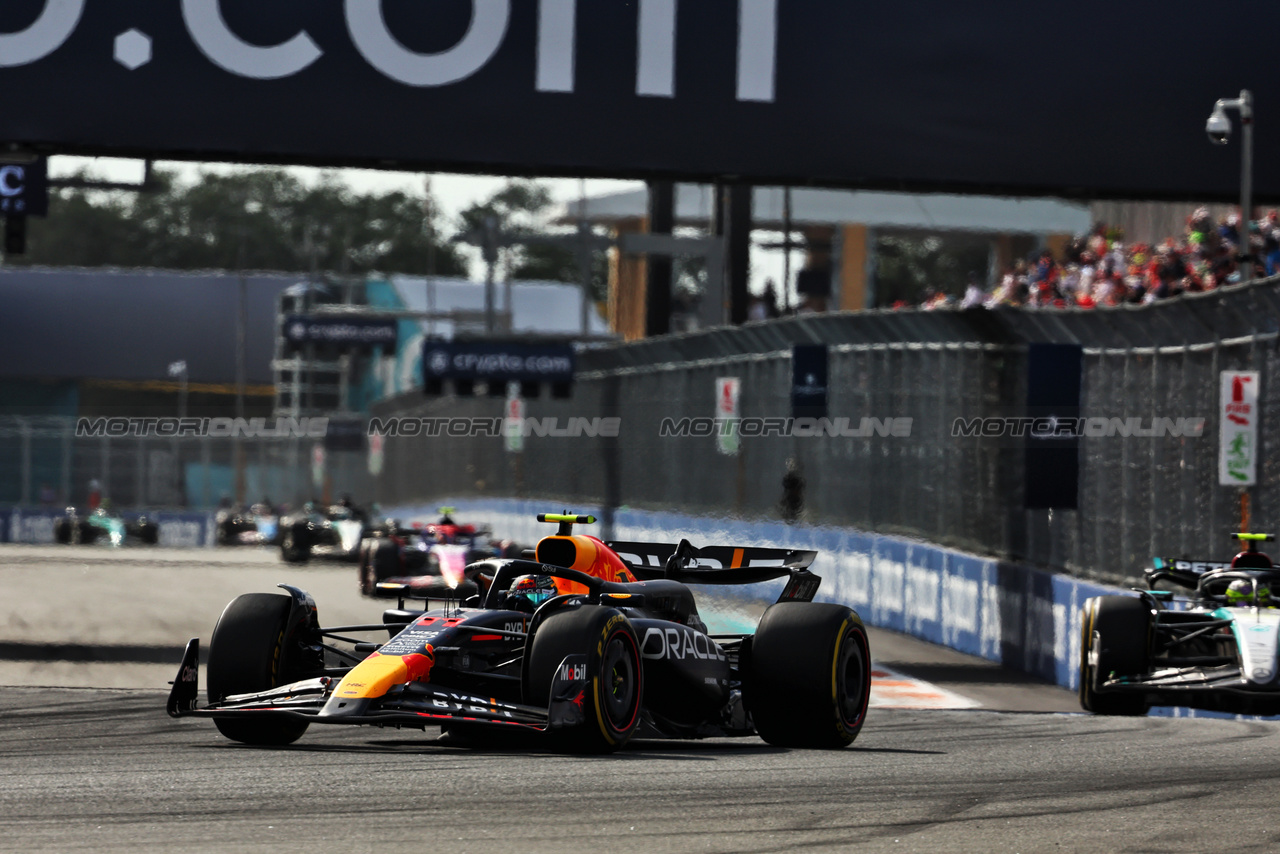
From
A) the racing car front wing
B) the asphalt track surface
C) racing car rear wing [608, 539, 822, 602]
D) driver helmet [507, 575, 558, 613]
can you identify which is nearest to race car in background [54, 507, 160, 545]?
Result: the asphalt track surface

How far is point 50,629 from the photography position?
18359 mm

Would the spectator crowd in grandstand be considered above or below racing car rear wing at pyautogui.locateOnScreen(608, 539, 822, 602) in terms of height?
above

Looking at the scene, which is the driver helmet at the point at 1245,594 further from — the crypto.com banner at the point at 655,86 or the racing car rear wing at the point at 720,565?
the crypto.com banner at the point at 655,86

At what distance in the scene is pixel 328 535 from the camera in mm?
30047

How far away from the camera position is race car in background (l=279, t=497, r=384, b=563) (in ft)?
96.5

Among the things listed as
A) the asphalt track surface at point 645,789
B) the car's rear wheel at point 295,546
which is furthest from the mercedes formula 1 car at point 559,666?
the car's rear wheel at point 295,546

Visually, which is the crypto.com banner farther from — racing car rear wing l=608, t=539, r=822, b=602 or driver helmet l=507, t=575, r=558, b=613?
driver helmet l=507, t=575, r=558, b=613

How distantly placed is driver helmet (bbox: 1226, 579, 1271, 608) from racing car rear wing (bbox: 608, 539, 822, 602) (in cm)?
323

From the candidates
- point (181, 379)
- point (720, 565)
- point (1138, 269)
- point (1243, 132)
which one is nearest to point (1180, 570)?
point (720, 565)

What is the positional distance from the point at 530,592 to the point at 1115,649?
14.3 ft

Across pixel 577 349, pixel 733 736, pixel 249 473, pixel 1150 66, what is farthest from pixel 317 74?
pixel 249 473

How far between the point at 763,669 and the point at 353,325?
4330 centimetres

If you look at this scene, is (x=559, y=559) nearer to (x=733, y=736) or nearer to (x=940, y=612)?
(x=733, y=736)

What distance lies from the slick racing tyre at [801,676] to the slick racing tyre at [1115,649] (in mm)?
3252
